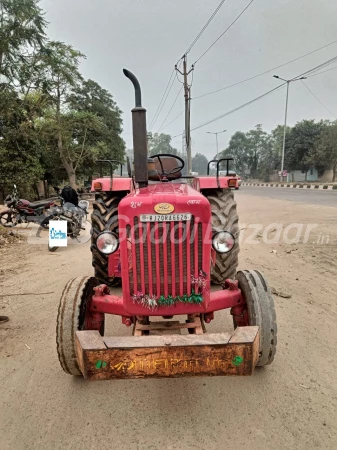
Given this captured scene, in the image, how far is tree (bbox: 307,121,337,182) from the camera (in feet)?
116

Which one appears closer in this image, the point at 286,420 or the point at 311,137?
the point at 286,420

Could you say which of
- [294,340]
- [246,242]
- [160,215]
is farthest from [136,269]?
[246,242]

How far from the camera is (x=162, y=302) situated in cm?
233

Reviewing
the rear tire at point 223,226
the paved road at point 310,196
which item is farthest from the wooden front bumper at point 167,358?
the paved road at point 310,196

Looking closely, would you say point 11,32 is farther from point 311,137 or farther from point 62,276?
point 311,137

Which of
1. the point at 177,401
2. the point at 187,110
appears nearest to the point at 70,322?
the point at 177,401

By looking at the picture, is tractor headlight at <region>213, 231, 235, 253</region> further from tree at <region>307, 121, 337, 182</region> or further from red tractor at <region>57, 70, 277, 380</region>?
tree at <region>307, 121, 337, 182</region>

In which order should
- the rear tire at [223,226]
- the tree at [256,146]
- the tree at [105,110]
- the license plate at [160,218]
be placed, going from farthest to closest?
1. the tree at [256,146]
2. the tree at [105,110]
3. the rear tire at [223,226]
4. the license plate at [160,218]

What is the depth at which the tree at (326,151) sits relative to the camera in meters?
35.2

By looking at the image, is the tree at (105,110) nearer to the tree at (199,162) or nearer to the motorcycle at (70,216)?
the motorcycle at (70,216)

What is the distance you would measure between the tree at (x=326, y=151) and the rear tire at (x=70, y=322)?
38.2 meters

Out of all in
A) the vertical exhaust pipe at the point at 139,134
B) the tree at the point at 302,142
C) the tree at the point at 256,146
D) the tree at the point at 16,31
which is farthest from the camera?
the tree at the point at 256,146

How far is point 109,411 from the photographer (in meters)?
2.27

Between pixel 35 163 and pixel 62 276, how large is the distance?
14020 mm
